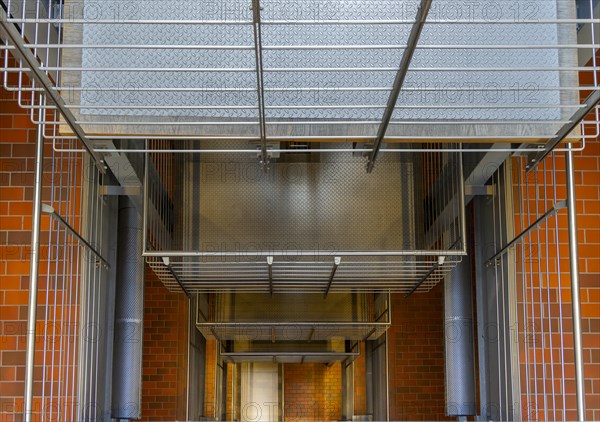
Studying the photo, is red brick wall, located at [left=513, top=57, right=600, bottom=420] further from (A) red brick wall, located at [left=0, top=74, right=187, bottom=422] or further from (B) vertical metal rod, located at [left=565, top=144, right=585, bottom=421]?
(A) red brick wall, located at [left=0, top=74, right=187, bottom=422]

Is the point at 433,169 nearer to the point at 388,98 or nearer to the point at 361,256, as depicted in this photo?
the point at 361,256

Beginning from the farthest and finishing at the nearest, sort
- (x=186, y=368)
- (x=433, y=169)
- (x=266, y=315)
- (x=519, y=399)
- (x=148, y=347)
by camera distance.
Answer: (x=148, y=347), (x=186, y=368), (x=266, y=315), (x=433, y=169), (x=519, y=399)

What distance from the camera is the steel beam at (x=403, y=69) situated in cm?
192

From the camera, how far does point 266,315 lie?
4703mm

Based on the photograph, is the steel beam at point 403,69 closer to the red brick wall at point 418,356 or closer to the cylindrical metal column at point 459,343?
the cylindrical metal column at point 459,343

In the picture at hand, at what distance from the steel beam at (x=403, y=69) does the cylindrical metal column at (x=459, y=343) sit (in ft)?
5.68

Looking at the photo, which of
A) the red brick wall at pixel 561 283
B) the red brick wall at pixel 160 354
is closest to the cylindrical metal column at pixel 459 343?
the red brick wall at pixel 561 283

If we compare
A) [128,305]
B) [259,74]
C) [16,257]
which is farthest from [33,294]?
[128,305]

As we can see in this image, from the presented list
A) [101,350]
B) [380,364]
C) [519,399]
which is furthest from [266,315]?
[380,364]

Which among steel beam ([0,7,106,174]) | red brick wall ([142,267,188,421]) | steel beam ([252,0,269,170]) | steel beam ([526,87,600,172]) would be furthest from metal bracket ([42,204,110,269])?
red brick wall ([142,267,188,421])

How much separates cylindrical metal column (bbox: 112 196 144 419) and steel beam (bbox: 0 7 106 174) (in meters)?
1.64

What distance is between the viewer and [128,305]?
4.30m

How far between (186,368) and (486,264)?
293 cm

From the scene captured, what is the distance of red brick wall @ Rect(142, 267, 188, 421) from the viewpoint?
6.62 m
